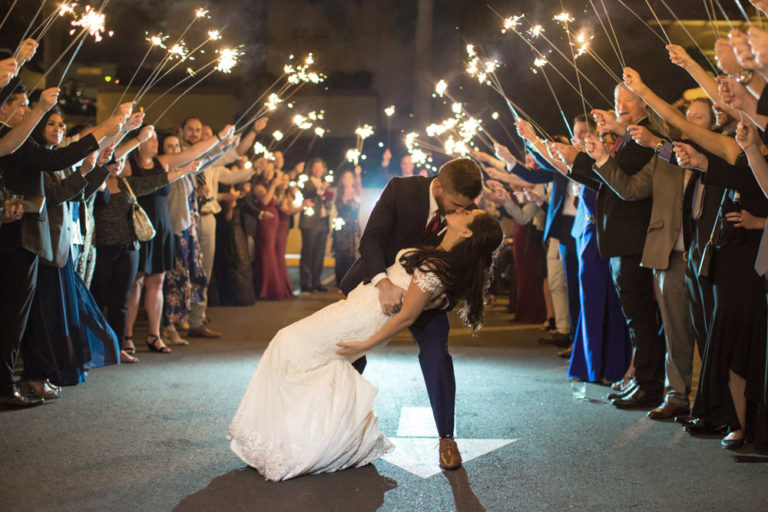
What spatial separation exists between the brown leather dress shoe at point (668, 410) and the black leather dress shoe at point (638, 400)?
260 mm

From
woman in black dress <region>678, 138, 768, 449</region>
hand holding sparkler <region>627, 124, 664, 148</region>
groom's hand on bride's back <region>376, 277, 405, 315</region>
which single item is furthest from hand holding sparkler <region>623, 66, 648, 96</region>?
groom's hand on bride's back <region>376, 277, 405, 315</region>

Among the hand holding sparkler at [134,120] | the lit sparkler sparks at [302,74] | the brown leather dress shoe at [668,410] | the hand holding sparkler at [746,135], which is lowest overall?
the brown leather dress shoe at [668,410]

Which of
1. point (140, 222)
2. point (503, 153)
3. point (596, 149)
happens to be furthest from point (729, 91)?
point (140, 222)

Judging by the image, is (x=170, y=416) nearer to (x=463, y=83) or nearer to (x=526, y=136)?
(x=526, y=136)

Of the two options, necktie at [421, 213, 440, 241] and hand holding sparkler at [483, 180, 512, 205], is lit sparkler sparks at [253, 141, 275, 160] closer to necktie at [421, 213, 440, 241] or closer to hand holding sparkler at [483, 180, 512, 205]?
hand holding sparkler at [483, 180, 512, 205]

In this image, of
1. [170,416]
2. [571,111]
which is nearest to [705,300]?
[170,416]

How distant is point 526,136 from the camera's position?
5.93 m

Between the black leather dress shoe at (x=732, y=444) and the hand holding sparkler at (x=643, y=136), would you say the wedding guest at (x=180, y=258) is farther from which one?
the black leather dress shoe at (x=732, y=444)

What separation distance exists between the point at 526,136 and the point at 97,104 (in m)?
17.9

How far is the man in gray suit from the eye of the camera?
17.3 feet

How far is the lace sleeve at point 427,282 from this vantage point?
3857mm

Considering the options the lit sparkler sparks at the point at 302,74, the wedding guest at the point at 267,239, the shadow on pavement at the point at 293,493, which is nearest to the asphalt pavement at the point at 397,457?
the shadow on pavement at the point at 293,493

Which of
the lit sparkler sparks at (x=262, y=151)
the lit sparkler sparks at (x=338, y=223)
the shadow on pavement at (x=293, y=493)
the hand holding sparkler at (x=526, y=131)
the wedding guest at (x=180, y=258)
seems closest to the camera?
the shadow on pavement at (x=293, y=493)

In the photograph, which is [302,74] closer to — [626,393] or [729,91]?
[626,393]
